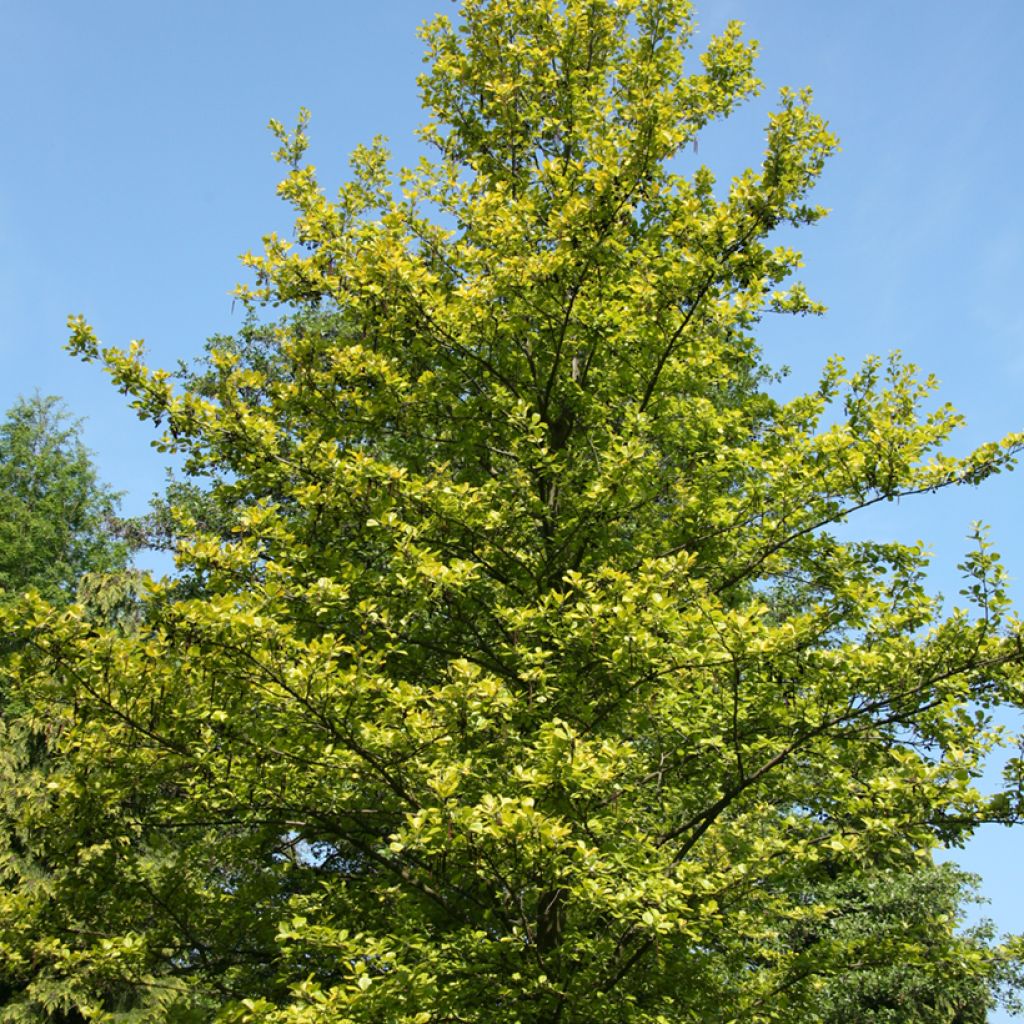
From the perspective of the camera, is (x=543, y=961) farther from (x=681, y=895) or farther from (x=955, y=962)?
(x=955, y=962)

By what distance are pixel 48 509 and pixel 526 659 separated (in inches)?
1151

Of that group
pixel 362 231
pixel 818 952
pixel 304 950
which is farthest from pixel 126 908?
pixel 362 231

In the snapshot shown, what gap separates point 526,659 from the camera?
5824 mm

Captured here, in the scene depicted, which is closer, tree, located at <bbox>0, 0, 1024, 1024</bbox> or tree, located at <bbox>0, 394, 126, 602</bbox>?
tree, located at <bbox>0, 0, 1024, 1024</bbox>

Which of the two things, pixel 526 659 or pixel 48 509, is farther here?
pixel 48 509

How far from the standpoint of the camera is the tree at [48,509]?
2803cm

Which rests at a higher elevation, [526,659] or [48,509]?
[48,509]

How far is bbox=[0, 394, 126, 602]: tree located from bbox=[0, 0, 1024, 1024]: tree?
75.2 ft

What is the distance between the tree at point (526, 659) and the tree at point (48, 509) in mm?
22917

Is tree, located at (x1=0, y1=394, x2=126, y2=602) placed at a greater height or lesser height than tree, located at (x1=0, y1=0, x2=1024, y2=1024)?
greater

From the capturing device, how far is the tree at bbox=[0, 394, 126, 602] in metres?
28.0

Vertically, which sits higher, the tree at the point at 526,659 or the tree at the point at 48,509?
the tree at the point at 48,509

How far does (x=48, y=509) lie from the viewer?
3011cm

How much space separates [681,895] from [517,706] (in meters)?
1.58
